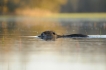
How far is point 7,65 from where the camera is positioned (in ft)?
38.8

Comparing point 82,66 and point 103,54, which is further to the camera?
point 103,54

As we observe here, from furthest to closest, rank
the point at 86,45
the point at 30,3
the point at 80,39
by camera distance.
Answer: the point at 30,3 → the point at 80,39 → the point at 86,45

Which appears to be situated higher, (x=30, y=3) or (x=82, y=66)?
(x=30, y=3)

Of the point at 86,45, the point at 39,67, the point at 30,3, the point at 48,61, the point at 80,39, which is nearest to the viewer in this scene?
the point at 39,67

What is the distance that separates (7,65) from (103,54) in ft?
9.92

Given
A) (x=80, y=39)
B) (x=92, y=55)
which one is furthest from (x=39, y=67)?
(x=80, y=39)

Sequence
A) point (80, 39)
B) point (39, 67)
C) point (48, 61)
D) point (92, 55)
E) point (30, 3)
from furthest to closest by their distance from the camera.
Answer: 1. point (30, 3)
2. point (80, 39)
3. point (92, 55)
4. point (48, 61)
5. point (39, 67)

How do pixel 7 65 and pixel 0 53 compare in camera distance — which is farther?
pixel 0 53

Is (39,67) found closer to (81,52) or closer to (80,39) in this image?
(81,52)

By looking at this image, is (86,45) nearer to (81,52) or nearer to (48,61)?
(81,52)

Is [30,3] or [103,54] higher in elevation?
[30,3]

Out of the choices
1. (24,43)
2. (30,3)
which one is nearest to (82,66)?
(24,43)

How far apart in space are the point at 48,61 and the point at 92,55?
1555 millimetres

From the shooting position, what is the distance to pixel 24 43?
17.2m
